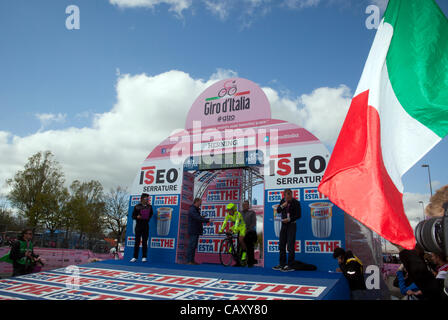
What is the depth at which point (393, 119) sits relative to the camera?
3.04m

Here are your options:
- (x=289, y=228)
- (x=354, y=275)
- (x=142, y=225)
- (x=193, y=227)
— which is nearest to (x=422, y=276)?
(x=354, y=275)

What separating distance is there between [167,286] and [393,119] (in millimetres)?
3867

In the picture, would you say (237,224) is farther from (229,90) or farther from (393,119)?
(393,119)

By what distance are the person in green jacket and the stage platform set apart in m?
0.86

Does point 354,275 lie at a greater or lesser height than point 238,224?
lesser

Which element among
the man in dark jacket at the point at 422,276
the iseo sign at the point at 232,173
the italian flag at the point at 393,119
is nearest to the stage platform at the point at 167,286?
the man in dark jacket at the point at 422,276

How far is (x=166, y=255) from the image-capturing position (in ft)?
27.3

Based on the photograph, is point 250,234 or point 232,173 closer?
point 250,234

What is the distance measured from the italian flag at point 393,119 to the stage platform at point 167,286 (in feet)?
6.55

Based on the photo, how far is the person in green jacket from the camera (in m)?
6.16

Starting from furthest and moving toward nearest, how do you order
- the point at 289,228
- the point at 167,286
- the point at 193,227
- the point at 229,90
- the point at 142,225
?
the point at 229,90, the point at 142,225, the point at 193,227, the point at 289,228, the point at 167,286

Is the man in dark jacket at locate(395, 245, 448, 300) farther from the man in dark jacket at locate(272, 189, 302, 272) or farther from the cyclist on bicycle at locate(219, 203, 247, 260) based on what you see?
the cyclist on bicycle at locate(219, 203, 247, 260)
